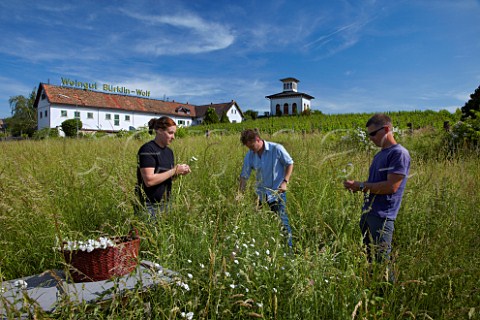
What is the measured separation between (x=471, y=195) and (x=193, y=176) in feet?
11.4

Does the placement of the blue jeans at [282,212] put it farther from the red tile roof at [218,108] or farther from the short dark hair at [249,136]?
the red tile roof at [218,108]

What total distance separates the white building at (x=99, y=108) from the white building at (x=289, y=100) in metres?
20.3

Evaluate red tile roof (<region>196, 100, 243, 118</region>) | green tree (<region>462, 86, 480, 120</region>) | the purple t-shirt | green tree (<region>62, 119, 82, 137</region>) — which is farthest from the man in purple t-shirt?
red tile roof (<region>196, 100, 243, 118</region>)

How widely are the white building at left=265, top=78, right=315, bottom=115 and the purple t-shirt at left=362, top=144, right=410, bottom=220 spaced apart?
61.1 m

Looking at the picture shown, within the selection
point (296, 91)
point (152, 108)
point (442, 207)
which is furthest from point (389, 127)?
point (296, 91)

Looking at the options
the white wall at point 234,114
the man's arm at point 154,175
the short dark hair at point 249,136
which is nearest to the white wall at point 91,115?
the white wall at point 234,114

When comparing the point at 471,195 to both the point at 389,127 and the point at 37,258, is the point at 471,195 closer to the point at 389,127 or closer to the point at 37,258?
the point at 389,127

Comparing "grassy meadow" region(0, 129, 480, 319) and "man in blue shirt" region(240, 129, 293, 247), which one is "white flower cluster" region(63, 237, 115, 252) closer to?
"grassy meadow" region(0, 129, 480, 319)

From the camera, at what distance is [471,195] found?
3.10 m

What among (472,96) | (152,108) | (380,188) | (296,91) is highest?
(296,91)

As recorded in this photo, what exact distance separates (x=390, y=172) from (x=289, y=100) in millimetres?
65386

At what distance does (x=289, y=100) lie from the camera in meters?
65.9

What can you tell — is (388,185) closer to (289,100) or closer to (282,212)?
(282,212)

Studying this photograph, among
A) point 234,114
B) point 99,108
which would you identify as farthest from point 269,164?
point 234,114
